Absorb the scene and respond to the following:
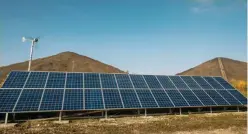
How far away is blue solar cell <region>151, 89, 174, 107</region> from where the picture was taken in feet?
76.0

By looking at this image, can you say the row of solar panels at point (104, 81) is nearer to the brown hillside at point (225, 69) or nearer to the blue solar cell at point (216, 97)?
the blue solar cell at point (216, 97)

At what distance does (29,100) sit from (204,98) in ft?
64.0

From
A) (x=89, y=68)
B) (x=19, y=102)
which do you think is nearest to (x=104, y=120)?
(x=19, y=102)

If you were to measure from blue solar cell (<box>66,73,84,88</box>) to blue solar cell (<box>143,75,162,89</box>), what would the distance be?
831cm

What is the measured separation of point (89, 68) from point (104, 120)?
336 ft

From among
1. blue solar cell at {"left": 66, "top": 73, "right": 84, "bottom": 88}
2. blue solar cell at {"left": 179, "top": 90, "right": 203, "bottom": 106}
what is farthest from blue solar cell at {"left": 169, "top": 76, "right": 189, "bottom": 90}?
blue solar cell at {"left": 66, "top": 73, "right": 84, "bottom": 88}

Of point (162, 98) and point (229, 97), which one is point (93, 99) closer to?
point (162, 98)

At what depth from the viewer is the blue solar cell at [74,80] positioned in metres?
23.6

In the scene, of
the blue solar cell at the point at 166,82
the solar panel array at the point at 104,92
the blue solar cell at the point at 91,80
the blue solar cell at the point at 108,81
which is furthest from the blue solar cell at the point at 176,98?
the blue solar cell at the point at 91,80

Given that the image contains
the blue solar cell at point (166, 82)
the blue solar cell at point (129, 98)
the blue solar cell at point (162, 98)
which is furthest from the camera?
the blue solar cell at point (166, 82)

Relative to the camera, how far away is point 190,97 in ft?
83.5

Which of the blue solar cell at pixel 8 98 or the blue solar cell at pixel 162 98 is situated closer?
the blue solar cell at pixel 8 98

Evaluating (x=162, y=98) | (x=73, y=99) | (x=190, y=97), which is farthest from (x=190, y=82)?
(x=73, y=99)

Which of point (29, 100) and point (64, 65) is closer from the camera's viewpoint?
point (29, 100)
